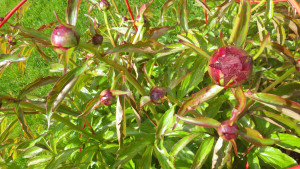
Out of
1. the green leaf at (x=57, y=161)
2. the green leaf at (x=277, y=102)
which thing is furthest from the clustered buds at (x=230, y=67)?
the green leaf at (x=57, y=161)

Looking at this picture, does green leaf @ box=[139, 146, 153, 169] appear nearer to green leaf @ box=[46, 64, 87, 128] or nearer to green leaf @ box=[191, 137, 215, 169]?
green leaf @ box=[191, 137, 215, 169]

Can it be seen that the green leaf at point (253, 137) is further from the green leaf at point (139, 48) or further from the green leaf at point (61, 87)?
the green leaf at point (61, 87)

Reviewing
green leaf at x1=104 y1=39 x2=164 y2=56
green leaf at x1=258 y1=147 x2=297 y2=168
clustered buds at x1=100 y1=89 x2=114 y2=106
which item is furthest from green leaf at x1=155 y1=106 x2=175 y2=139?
green leaf at x1=258 y1=147 x2=297 y2=168

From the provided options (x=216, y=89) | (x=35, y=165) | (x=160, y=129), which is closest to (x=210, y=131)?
(x=160, y=129)

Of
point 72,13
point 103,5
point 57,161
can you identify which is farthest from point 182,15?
point 57,161

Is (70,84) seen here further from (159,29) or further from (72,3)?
(159,29)

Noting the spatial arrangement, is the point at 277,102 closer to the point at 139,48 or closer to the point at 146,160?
the point at 139,48

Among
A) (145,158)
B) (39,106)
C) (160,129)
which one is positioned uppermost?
(39,106)
